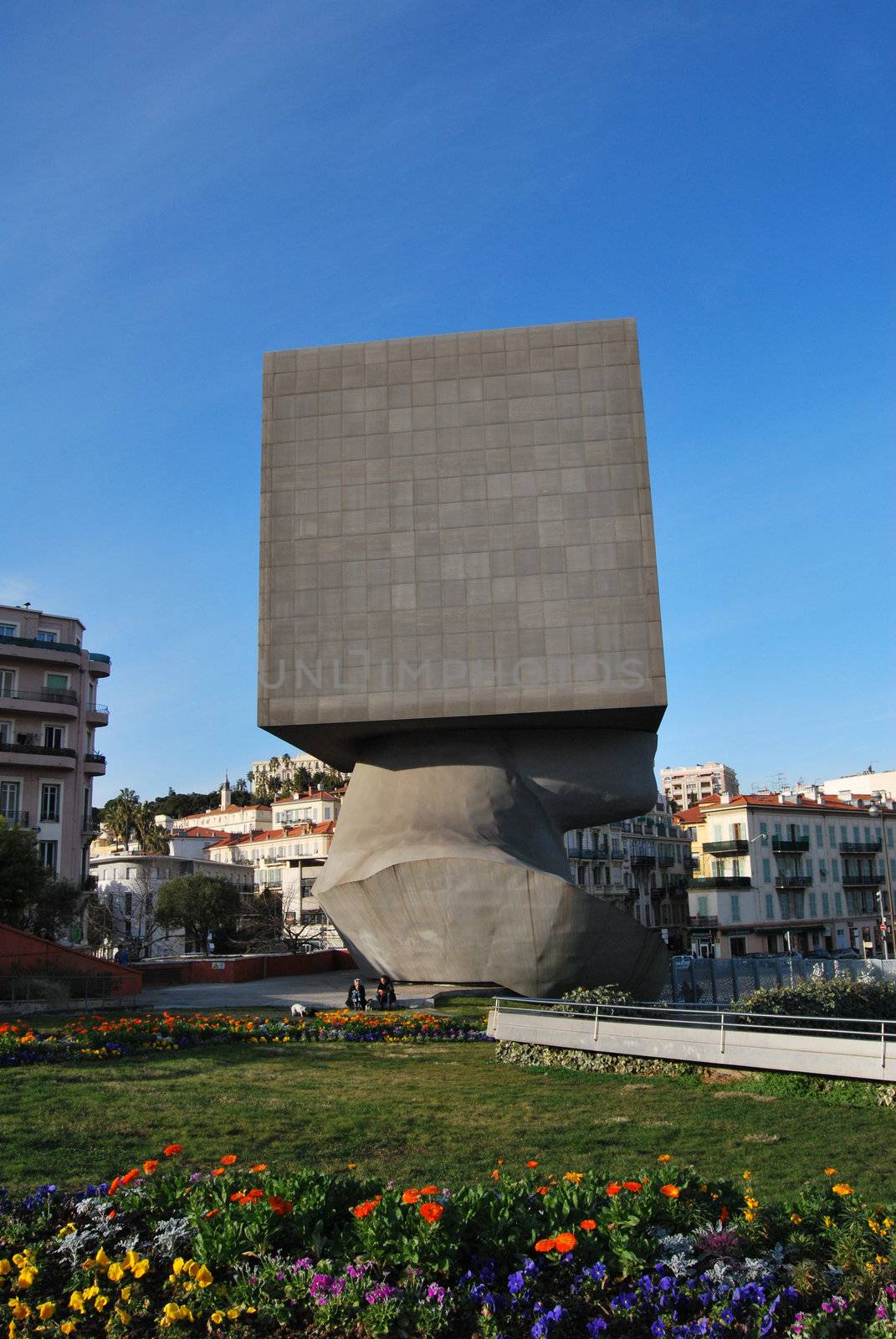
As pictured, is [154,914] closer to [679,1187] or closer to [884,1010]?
[884,1010]

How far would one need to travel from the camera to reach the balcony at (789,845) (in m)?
70.6

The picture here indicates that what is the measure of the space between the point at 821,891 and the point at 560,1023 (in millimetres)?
61315

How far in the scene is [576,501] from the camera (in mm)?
33594

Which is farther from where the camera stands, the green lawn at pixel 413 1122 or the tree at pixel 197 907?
the tree at pixel 197 907

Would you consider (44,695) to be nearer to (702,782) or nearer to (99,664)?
(99,664)

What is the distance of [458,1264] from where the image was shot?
6.11 metres

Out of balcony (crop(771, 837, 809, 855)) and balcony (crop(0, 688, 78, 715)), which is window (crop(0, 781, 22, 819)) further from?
balcony (crop(771, 837, 809, 855))

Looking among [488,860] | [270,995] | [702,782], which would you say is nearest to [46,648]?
[270,995]

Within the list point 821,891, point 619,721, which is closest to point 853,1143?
point 619,721

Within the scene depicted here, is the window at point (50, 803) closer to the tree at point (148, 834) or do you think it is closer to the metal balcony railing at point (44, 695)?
the metal balcony railing at point (44, 695)

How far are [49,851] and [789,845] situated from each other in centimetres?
4481

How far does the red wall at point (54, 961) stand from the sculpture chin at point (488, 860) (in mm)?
5963

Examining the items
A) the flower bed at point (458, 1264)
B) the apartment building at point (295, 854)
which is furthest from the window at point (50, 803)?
the flower bed at point (458, 1264)

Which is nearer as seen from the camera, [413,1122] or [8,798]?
[413,1122]
